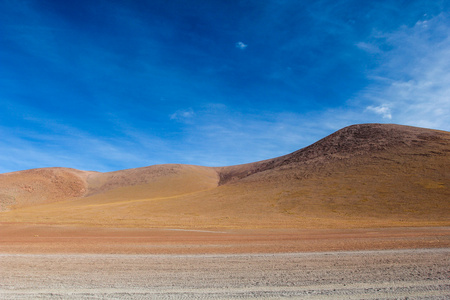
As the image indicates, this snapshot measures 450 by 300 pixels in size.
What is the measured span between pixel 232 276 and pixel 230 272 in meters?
0.39

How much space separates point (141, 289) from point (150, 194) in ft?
234

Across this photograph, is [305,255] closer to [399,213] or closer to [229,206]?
[399,213]

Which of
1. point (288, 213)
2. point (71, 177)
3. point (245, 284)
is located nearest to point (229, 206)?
point (288, 213)

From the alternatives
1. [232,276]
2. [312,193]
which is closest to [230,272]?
[232,276]

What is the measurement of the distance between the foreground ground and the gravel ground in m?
0.02

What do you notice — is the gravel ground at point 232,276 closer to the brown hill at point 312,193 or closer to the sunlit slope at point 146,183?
the brown hill at point 312,193

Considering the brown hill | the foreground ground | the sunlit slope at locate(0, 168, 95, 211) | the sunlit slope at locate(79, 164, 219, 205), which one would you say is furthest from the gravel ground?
the sunlit slope at locate(0, 168, 95, 211)

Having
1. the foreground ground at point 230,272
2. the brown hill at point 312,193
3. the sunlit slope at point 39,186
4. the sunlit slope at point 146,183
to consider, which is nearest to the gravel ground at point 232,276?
the foreground ground at point 230,272

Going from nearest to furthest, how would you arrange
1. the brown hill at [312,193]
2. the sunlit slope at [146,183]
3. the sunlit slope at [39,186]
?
1. the brown hill at [312,193]
2. the sunlit slope at [39,186]
3. the sunlit slope at [146,183]

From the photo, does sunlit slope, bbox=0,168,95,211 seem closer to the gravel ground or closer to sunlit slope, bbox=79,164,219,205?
sunlit slope, bbox=79,164,219,205

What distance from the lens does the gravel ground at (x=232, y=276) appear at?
580cm

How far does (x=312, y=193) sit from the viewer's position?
1671 inches

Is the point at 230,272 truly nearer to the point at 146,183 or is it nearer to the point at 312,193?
the point at 312,193

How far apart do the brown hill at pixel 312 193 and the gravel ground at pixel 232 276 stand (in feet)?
45.5
